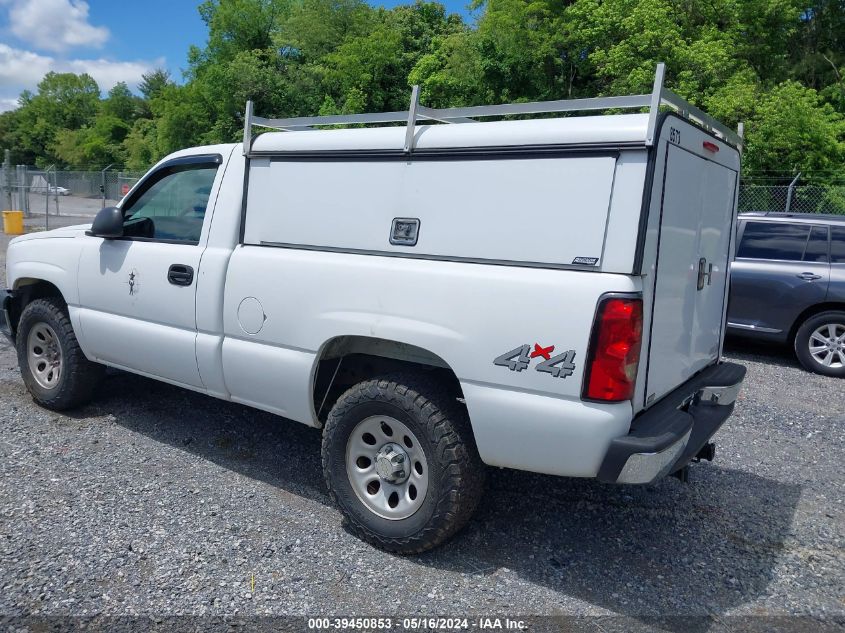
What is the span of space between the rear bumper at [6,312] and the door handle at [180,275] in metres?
2.03

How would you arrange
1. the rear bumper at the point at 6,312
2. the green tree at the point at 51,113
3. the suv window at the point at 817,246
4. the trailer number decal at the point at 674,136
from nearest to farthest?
the trailer number decal at the point at 674,136 → the rear bumper at the point at 6,312 → the suv window at the point at 817,246 → the green tree at the point at 51,113

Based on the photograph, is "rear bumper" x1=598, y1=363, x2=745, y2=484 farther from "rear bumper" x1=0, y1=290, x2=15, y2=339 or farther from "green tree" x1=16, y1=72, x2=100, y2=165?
"green tree" x1=16, y1=72, x2=100, y2=165

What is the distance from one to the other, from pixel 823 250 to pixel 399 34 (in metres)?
35.3

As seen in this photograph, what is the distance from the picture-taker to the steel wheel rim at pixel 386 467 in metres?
3.40

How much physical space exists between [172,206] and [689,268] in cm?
321

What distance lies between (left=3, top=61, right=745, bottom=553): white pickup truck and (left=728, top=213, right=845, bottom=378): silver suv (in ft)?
13.8

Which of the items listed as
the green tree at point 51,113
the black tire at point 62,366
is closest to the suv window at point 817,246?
the black tire at point 62,366

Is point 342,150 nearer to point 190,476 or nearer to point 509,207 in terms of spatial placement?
point 509,207

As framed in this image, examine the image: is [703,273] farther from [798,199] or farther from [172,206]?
[798,199]

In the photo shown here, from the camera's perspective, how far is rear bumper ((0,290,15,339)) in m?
5.43

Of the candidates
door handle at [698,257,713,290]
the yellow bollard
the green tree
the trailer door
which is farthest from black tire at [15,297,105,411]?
the green tree

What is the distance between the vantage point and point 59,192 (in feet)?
95.8

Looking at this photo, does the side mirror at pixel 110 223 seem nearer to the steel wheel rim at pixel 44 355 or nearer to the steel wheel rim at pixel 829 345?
the steel wheel rim at pixel 44 355

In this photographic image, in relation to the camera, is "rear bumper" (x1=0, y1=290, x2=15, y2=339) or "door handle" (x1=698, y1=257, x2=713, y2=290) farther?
"rear bumper" (x1=0, y1=290, x2=15, y2=339)
